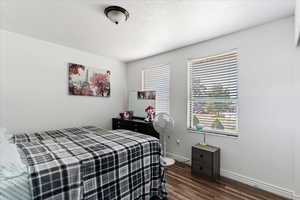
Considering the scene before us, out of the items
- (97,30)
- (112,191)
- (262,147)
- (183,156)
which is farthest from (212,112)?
(97,30)

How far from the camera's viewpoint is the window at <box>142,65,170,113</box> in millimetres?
3342

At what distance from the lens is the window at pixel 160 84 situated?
11.0 ft

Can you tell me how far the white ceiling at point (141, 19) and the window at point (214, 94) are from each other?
474mm

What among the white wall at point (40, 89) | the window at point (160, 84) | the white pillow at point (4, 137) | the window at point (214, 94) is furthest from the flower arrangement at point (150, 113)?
the white pillow at point (4, 137)

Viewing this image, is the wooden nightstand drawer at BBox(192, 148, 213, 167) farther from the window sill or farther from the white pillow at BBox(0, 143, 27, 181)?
the white pillow at BBox(0, 143, 27, 181)

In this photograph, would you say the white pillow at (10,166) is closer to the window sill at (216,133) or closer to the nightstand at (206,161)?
the nightstand at (206,161)

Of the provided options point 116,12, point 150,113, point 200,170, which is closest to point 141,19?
point 116,12

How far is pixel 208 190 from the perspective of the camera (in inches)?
79.4

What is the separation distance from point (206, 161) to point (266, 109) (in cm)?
119

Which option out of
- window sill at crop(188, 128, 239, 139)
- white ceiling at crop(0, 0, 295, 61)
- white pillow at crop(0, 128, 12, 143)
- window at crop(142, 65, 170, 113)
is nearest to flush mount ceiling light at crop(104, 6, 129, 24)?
white ceiling at crop(0, 0, 295, 61)

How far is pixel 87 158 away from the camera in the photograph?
1335mm

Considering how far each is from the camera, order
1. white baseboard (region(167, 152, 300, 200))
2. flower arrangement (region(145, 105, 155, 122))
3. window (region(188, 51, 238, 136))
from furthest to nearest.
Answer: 1. flower arrangement (region(145, 105, 155, 122))
2. window (region(188, 51, 238, 136))
3. white baseboard (region(167, 152, 300, 200))

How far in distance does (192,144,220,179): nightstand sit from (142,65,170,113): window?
1.17 meters

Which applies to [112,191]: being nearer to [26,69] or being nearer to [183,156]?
[183,156]
